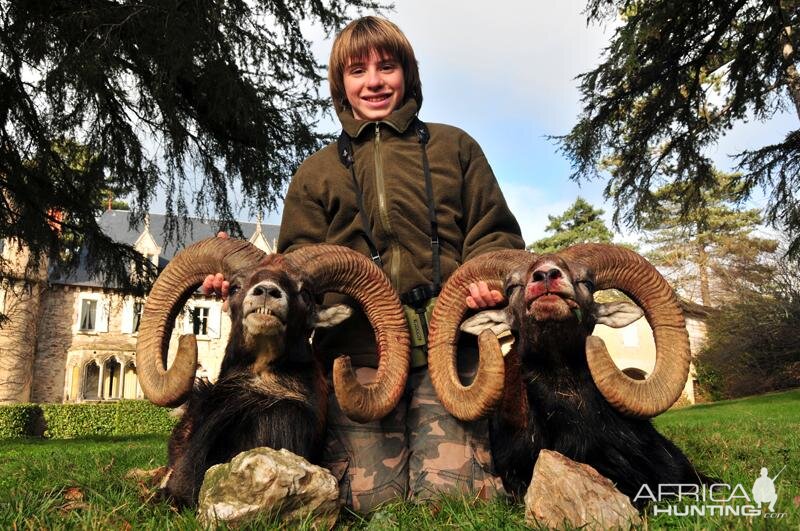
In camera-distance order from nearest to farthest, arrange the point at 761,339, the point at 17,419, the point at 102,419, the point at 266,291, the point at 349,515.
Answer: the point at 349,515
the point at 266,291
the point at 17,419
the point at 102,419
the point at 761,339

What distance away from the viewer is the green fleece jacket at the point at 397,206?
4188mm

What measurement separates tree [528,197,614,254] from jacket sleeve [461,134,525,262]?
137 feet

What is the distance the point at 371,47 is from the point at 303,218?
1.24 meters

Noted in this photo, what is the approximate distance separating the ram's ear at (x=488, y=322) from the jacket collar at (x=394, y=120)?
1.37 meters

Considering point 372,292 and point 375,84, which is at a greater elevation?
point 375,84

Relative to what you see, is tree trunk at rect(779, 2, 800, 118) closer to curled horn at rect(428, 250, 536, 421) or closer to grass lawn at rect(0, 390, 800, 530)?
grass lawn at rect(0, 390, 800, 530)

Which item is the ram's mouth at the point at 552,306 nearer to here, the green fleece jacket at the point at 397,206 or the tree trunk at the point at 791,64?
the green fleece jacket at the point at 397,206

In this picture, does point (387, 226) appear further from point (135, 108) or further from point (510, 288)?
point (135, 108)

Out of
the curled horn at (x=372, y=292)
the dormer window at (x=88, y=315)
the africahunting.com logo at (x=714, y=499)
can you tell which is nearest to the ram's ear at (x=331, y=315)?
the curled horn at (x=372, y=292)

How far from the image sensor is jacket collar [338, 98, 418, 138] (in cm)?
431

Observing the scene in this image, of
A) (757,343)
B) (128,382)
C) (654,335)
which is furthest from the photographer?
(128,382)

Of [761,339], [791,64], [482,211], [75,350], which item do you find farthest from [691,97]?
[75,350]

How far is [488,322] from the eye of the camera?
3.84 meters

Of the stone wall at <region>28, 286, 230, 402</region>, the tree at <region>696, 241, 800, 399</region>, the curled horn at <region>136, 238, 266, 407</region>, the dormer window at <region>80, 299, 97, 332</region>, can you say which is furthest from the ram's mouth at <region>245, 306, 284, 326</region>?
the dormer window at <region>80, 299, 97, 332</region>
